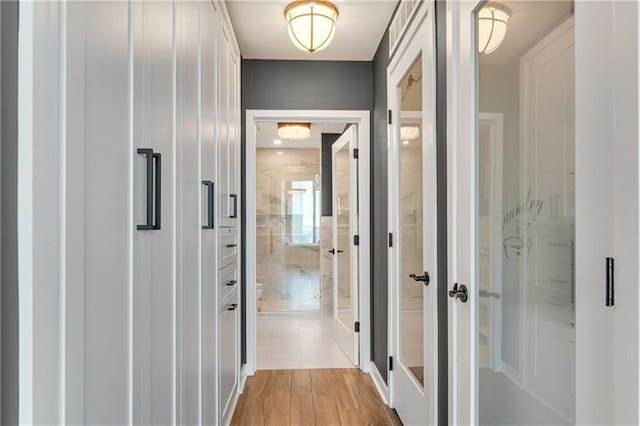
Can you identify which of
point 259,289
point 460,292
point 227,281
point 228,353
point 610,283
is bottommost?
point 259,289

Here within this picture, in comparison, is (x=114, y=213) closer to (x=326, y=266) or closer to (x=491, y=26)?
(x=491, y=26)

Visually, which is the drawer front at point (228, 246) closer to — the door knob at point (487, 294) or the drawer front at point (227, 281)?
the drawer front at point (227, 281)

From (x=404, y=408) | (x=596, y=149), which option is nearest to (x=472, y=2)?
(x=596, y=149)

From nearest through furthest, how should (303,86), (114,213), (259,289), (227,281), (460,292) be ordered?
(114,213)
(460,292)
(227,281)
(303,86)
(259,289)

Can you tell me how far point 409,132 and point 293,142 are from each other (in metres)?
3.76

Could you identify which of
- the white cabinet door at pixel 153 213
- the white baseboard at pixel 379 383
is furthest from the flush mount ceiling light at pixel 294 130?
the white cabinet door at pixel 153 213

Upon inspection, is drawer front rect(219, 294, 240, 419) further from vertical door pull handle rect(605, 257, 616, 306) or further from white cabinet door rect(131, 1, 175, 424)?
vertical door pull handle rect(605, 257, 616, 306)

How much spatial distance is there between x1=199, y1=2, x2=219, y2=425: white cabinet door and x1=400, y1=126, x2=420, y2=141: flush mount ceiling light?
3.59 ft

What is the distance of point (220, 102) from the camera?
236cm

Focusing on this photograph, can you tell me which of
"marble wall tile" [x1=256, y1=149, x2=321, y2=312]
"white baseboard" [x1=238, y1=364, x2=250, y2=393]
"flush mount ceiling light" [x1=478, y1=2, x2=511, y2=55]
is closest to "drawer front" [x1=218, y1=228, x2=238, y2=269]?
"white baseboard" [x1=238, y1=364, x2=250, y2=393]

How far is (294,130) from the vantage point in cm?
489

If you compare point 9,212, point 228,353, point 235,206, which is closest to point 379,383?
point 228,353

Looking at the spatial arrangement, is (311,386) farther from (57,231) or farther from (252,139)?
(57,231)

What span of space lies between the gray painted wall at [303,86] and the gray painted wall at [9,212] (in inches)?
106
